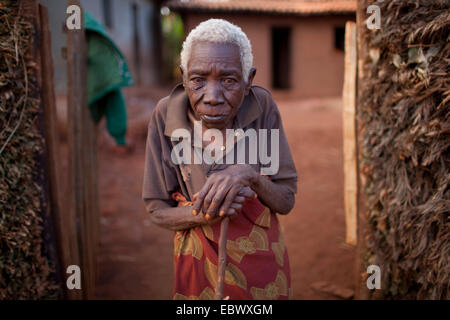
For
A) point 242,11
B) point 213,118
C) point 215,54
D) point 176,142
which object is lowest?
point 176,142

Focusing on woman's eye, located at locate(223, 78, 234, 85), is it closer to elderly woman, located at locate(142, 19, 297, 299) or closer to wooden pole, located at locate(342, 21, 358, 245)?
elderly woman, located at locate(142, 19, 297, 299)

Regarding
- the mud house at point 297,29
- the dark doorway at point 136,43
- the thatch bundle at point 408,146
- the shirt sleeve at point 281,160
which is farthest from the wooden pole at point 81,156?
the mud house at point 297,29

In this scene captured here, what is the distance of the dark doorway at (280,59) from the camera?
1652 cm

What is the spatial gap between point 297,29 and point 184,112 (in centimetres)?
1362

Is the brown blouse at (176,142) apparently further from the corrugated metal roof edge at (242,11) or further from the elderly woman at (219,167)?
the corrugated metal roof edge at (242,11)

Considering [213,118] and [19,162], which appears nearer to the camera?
[213,118]

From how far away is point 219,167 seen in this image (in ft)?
5.70

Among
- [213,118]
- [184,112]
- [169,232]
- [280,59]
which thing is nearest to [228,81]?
[213,118]

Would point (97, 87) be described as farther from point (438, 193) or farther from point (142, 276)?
point (438, 193)

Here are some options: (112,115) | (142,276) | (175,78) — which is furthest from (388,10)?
(175,78)

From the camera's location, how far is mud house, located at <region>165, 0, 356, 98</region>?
13539 millimetres

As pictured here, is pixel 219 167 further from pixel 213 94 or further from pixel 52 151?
pixel 52 151

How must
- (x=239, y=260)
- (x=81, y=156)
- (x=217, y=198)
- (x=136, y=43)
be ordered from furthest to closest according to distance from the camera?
(x=136, y=43)
(x=81, y=156)
(x=239, y=260)
(x=217, y=198)

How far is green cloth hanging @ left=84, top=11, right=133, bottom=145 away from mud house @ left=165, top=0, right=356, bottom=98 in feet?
33.7
